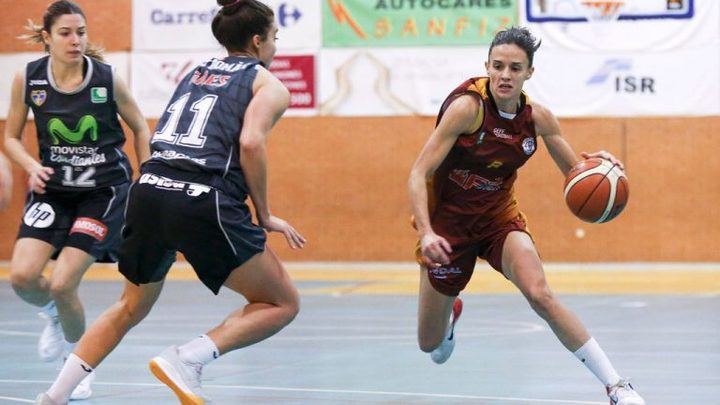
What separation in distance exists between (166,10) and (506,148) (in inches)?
454

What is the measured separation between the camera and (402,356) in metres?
8.45

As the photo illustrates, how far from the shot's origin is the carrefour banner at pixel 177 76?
16.8m

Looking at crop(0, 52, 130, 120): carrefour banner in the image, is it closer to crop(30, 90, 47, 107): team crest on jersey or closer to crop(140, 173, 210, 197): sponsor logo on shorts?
crop(30, 90, 47, 107): team crest on jersey

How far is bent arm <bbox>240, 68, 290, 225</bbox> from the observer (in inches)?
205

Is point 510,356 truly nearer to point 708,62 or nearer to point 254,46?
point 254,46

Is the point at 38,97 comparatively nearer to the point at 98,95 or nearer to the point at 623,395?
the point at 98,95

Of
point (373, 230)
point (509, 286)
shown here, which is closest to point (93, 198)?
point (509, 286)

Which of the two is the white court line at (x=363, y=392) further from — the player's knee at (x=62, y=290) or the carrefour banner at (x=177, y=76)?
the carrefour banner at (x=177, y=76)

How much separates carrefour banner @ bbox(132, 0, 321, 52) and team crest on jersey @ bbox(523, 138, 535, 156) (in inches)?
416

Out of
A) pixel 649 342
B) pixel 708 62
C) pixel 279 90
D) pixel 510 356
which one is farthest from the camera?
pixel 708 62

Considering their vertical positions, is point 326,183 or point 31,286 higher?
point 31,286

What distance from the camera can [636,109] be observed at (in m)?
16.0

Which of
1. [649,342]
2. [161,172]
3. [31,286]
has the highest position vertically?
[161,172]

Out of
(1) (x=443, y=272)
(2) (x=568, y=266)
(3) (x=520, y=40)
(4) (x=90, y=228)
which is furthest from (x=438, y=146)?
(2) (x=568, y=266)
